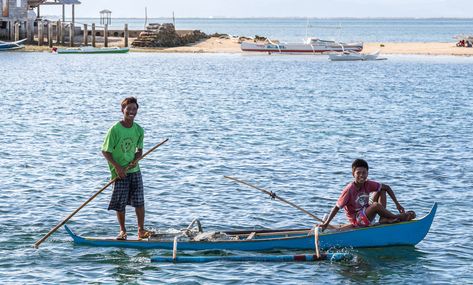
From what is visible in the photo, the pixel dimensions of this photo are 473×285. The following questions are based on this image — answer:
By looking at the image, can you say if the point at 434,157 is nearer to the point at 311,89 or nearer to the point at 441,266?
the point at 441,266

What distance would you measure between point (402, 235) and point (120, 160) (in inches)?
178

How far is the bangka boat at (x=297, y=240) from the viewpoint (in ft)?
49.7

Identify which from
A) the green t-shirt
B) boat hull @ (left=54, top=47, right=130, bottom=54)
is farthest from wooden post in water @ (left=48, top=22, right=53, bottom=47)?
the green t-shirt

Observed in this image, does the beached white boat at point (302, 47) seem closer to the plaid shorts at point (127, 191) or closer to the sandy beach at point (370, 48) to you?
the sandy beach at point (370, 48)

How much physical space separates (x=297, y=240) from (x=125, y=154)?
118 inches

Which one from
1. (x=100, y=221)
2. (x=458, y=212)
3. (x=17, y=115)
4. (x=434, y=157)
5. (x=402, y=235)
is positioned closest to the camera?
(x=402, y=235)

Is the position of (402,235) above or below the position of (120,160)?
below

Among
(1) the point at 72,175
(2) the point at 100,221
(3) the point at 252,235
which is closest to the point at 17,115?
(1) the point at 72,175

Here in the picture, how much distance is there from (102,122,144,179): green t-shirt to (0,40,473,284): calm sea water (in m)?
1.67

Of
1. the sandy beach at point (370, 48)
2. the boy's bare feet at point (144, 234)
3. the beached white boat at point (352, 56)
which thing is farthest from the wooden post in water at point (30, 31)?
the boy's bare feet at point (144, 234)

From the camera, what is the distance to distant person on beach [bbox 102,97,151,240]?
14.2 m

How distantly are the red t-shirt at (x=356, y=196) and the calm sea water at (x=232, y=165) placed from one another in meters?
0.84

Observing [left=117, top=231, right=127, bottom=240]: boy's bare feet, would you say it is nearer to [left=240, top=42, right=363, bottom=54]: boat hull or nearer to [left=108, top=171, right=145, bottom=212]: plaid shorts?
[left=108, top=171, right=145, bottom=212]: plaid shorts

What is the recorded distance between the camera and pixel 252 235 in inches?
617
